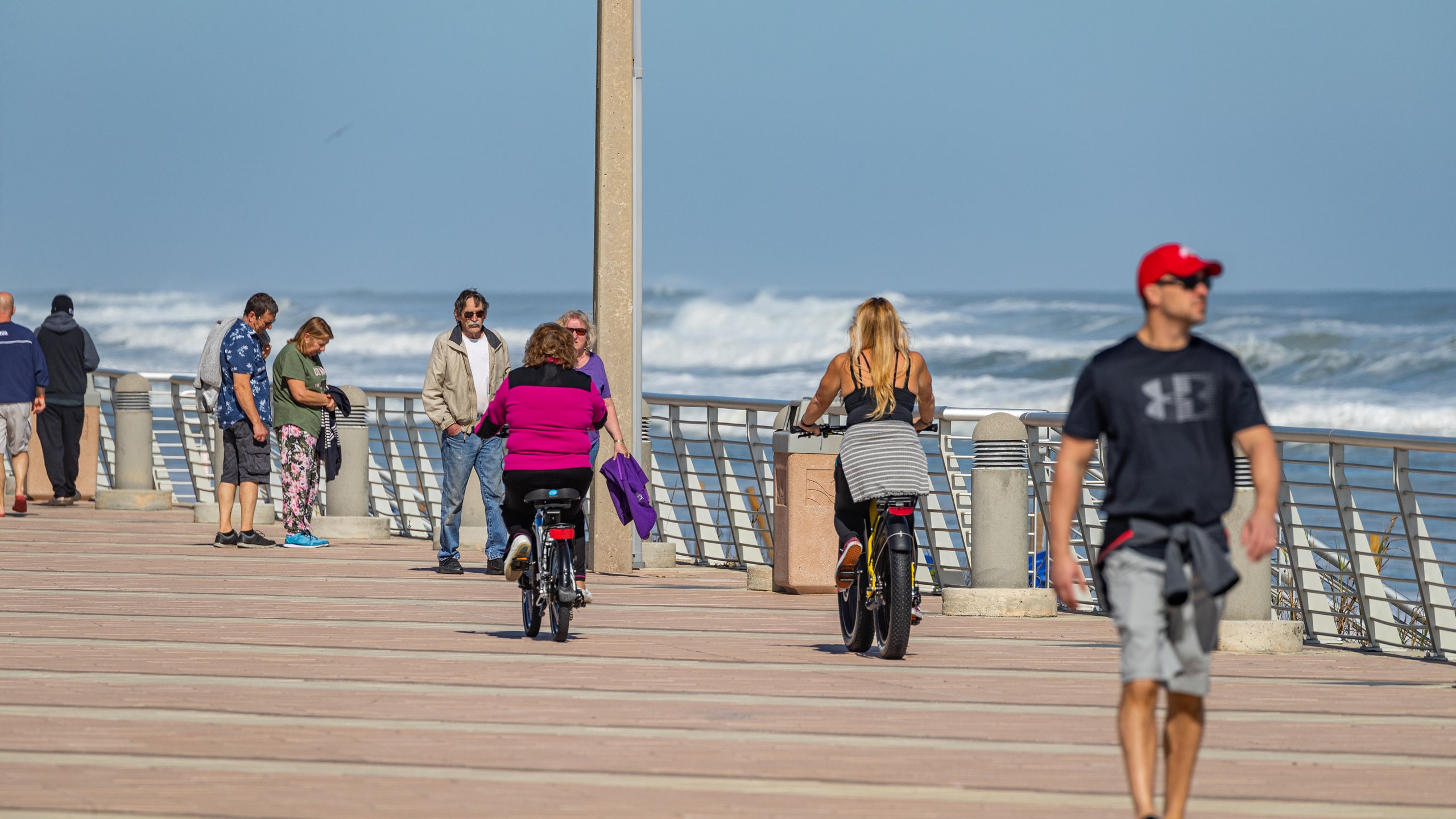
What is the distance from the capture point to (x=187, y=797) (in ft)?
18.1

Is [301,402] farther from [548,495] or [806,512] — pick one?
[548,495]

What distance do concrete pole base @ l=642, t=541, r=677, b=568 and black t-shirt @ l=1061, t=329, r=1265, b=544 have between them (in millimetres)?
9337

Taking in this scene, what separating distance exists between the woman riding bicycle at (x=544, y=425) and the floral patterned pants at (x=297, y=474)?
516 centimetres

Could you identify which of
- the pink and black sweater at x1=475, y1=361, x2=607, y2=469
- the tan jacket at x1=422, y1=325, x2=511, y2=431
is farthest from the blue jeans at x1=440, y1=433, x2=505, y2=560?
the pink and black sweater at x1=475, y1=361, x2=607, y2=469

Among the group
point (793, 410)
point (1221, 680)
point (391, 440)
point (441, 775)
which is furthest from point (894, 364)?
point (391, 440)

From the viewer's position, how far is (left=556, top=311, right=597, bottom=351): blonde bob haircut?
1259 centimetres

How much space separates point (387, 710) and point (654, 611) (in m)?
3.89

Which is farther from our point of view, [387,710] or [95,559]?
[95,559]

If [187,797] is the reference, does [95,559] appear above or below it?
above

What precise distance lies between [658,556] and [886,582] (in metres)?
5.51

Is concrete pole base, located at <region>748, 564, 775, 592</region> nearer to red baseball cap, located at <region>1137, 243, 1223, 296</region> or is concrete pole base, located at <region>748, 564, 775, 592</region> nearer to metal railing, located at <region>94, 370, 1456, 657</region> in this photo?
metal railing, located at <region>94, 370, 1456, 657</region>

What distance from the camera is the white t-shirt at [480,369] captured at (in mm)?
13133

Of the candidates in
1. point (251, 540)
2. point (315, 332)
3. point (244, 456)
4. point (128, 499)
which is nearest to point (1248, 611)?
point (315, 332)

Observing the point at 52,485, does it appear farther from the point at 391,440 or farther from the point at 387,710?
the point at 387,710
